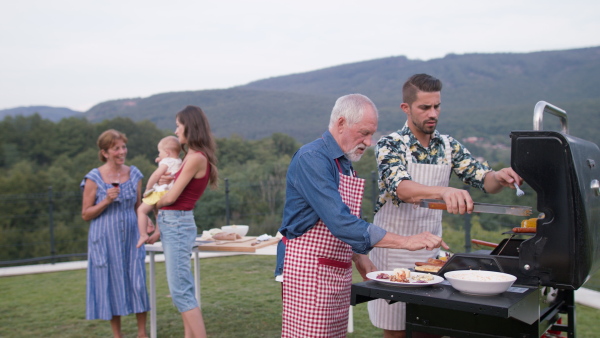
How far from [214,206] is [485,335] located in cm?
1630

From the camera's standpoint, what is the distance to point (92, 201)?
4.37 m

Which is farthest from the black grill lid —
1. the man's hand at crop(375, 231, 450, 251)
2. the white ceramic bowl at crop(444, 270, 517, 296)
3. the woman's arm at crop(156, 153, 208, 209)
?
the woman's arm at crop(156, 153, 208, 209)

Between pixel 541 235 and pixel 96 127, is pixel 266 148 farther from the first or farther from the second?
pixel 541 235

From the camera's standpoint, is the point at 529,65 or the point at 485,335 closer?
the point at 485,335

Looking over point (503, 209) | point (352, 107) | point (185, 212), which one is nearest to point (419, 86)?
point (352, 107)

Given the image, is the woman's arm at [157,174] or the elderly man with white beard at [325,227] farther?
the woman's arm at [157,174]

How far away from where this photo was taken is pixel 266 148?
87.2 ft

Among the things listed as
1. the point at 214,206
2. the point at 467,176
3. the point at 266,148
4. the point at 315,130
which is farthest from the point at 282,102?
the point at 467,176

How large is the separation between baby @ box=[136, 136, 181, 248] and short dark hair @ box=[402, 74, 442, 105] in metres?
2.00

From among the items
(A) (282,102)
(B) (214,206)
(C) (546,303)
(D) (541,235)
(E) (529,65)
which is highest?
(E) (529,65)

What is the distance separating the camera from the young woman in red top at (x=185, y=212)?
373cm

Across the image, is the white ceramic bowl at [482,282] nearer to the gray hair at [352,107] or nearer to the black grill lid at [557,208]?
the black grill lid at [557,208]

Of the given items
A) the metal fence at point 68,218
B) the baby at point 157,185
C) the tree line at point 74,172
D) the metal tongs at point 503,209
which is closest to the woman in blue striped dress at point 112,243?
the baby at point 157,185

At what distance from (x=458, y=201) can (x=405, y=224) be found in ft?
2.27
